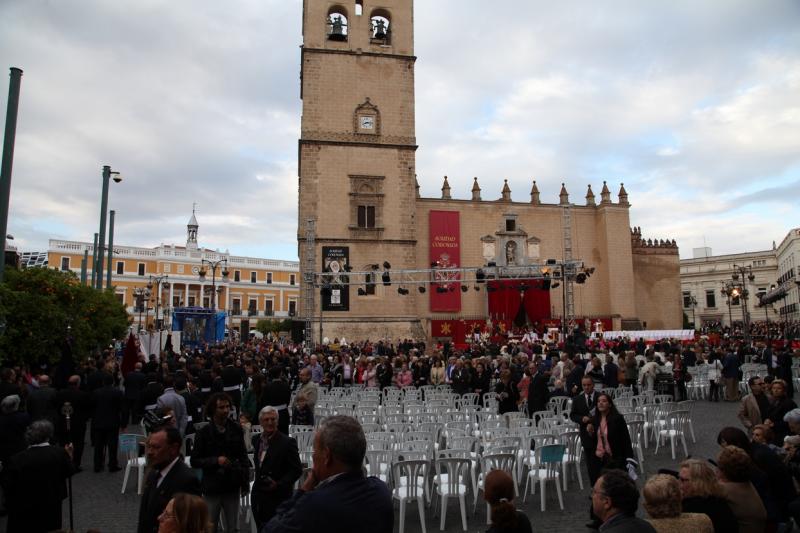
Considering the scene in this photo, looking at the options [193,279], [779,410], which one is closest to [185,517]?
[779,410]

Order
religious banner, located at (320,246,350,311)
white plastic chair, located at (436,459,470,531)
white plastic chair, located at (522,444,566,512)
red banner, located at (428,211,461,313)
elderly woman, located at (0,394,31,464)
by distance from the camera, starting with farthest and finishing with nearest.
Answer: red banner, located at (428,211,461,313), religious banner, located at (320,246,350,311), white plastic chair, located at (522,444,566,512), elderly woman, located at (0,394,31,464), white plastic chair, located at (436,459,470,531)

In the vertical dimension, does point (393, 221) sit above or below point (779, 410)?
above

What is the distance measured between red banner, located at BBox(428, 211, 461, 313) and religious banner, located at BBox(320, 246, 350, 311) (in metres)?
5.61

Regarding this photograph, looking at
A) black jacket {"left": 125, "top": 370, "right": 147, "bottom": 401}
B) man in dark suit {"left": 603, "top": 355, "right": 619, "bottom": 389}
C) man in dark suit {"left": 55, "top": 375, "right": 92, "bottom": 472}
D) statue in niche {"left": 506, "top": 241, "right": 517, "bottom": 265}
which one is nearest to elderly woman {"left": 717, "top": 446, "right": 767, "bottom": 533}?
man in dark suit {"left": 55, "top": 375, "right": 92, "bottom": 472}

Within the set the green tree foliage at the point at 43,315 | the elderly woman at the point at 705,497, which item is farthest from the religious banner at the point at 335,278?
the elderly woman at the point at 705,497

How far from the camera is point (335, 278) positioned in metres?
32.7

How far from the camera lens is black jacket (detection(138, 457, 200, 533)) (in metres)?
3.67

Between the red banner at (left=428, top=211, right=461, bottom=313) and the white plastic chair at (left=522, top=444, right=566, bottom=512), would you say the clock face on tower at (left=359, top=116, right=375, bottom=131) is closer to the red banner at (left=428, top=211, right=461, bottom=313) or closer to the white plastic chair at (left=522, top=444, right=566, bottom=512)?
the red banner at (left=428, top=211, right=461, bottom=313)

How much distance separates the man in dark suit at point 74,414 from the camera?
28.7 ft

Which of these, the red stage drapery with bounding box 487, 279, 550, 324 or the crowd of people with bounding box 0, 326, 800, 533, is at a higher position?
the red stage drapery with bounding box 487, 279, 550, 324

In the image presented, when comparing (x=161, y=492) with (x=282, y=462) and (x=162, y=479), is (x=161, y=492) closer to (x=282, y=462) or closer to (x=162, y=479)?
(x=162, y=479)

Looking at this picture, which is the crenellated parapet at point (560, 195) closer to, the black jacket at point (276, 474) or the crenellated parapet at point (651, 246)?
the crenellated parapet at point (651, 246)

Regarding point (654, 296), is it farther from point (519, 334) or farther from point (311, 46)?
point (311, 46)

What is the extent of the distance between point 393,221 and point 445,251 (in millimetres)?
4039
